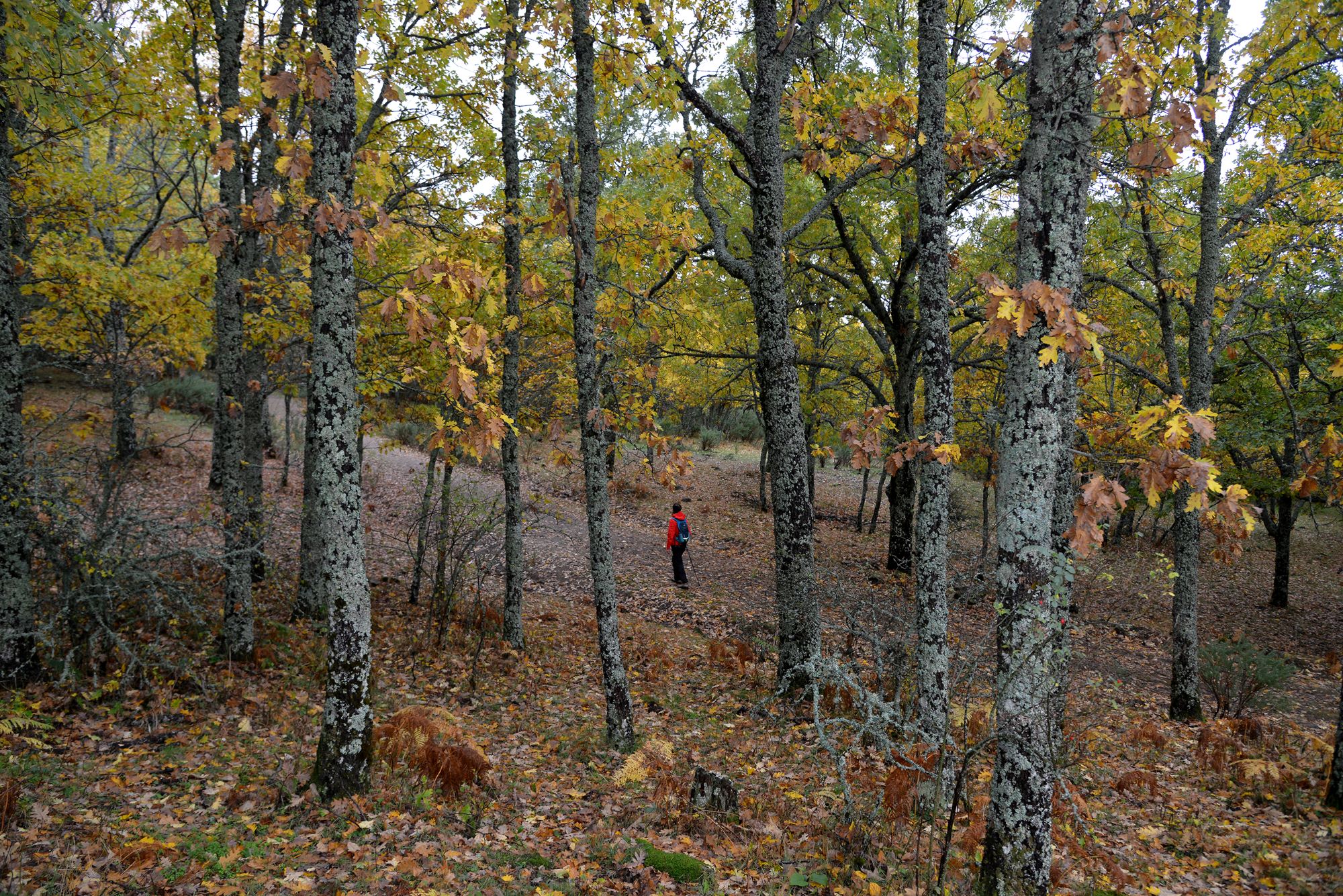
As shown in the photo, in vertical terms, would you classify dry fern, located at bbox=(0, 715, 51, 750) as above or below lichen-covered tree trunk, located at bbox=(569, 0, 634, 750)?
below

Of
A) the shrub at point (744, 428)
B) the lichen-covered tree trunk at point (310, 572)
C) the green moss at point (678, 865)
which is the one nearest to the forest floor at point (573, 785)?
the green moss at point (678, 865)

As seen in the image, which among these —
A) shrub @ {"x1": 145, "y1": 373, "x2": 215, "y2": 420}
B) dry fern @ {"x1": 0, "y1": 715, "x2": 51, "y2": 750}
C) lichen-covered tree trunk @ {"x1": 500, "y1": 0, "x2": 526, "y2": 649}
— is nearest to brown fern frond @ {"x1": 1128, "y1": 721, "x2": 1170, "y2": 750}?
lichen-covered tree trunk @ {"x1": 500, "y1": 0, "x2": 526, "y2": 649}

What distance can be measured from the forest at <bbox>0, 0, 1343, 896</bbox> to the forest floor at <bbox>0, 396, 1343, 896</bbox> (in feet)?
0.18

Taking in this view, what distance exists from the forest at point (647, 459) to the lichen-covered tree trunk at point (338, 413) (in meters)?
0.04

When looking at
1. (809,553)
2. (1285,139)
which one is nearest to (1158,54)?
(809,553)

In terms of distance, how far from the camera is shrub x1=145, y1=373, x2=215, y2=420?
76.4 feet

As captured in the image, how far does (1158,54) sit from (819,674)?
514 centimetres

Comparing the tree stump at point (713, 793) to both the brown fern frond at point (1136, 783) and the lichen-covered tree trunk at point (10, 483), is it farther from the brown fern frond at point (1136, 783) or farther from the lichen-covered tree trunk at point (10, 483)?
the lichen-covered tree trunk at point (10, 483)

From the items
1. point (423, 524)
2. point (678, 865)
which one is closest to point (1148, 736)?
point (678, 865)

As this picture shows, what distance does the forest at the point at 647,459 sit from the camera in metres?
4.15

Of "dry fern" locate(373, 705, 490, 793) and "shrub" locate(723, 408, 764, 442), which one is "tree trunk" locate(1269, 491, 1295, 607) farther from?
"shrub" locate(723, 408, 764, 442)

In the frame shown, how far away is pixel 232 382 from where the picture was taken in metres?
7.48

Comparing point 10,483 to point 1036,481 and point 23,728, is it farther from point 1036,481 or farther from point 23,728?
point 1036,481

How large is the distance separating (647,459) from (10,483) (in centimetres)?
618
